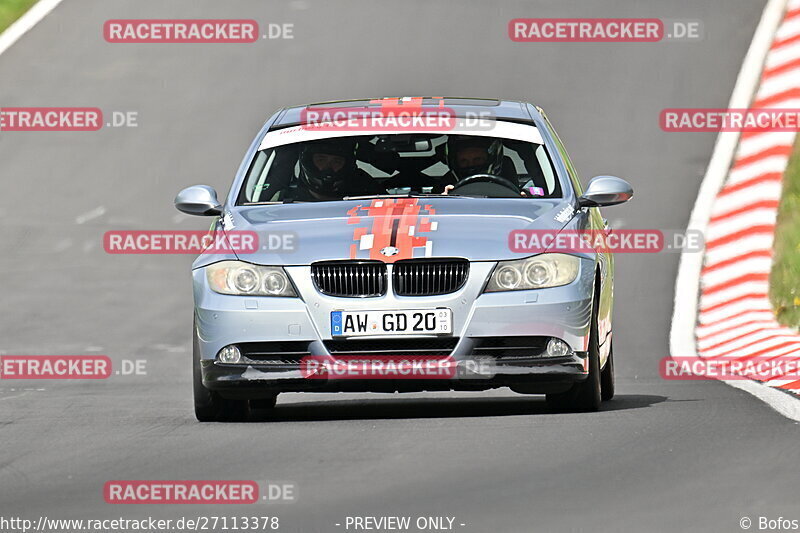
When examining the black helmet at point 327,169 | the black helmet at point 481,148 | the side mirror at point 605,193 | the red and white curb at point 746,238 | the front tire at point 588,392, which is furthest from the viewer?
the red and white curb at point 746,238

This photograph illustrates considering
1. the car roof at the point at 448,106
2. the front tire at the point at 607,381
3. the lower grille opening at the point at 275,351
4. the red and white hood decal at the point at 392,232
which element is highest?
the car roof at the point at 448,106

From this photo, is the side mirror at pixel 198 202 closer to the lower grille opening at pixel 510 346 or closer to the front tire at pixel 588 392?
the lower grille opening at pixel 510 346

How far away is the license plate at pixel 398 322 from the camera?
Answer: 29.3ft

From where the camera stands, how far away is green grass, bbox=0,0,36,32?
91.0ft

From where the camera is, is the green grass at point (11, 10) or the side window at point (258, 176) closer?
the side window at point (258, 176)

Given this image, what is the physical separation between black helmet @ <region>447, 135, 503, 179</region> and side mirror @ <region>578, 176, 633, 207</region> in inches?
24.1

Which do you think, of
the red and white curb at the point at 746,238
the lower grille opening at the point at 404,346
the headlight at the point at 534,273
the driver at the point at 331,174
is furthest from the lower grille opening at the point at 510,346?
the driver at the point at 331,174

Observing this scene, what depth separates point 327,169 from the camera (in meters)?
10.4

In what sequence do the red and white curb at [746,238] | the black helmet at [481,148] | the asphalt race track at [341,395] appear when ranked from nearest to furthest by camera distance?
the asphalt race track at [341,395] → the black helmet at [481,148] → the red and white curb at [746,238]

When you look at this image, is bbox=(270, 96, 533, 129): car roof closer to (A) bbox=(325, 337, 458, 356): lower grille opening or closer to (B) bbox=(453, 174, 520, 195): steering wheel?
(B) bbox=(453, 174, 520, 195): steering wheel

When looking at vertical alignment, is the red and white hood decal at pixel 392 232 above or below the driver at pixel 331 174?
below

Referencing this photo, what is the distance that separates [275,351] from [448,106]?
229 centimetres

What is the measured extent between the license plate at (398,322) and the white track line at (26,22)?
18.1m

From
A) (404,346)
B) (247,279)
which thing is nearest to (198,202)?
(247,279)
